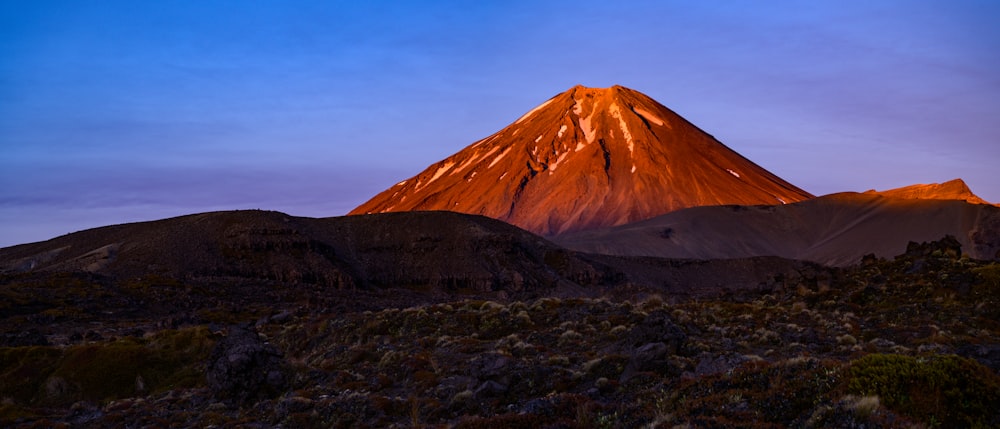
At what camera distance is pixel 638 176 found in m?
181

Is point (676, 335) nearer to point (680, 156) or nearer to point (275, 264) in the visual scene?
point (275, 264)

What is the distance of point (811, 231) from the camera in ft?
470

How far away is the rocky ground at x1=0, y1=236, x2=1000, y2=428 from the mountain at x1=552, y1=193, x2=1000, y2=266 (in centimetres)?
8940

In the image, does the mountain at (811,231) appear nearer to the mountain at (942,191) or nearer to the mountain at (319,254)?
the mountain at (942,191)

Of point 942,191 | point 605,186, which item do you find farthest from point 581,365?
point 942,191

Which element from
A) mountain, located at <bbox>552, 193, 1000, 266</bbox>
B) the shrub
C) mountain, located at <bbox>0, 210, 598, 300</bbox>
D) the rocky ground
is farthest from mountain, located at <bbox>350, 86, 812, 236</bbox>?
the shrub

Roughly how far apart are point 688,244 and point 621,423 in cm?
12428

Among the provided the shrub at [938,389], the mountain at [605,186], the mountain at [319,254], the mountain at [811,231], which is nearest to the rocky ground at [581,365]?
the shrub at [938,389]

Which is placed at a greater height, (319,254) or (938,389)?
(319,254)

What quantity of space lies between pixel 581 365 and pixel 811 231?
137m

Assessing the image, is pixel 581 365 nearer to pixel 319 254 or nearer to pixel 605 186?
pixel 319 254

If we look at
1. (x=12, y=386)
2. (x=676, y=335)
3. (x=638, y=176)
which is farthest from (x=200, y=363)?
(x=638, y=176)

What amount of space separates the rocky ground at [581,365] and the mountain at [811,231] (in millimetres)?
89400

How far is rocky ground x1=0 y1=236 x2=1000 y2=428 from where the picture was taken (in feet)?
34.2
